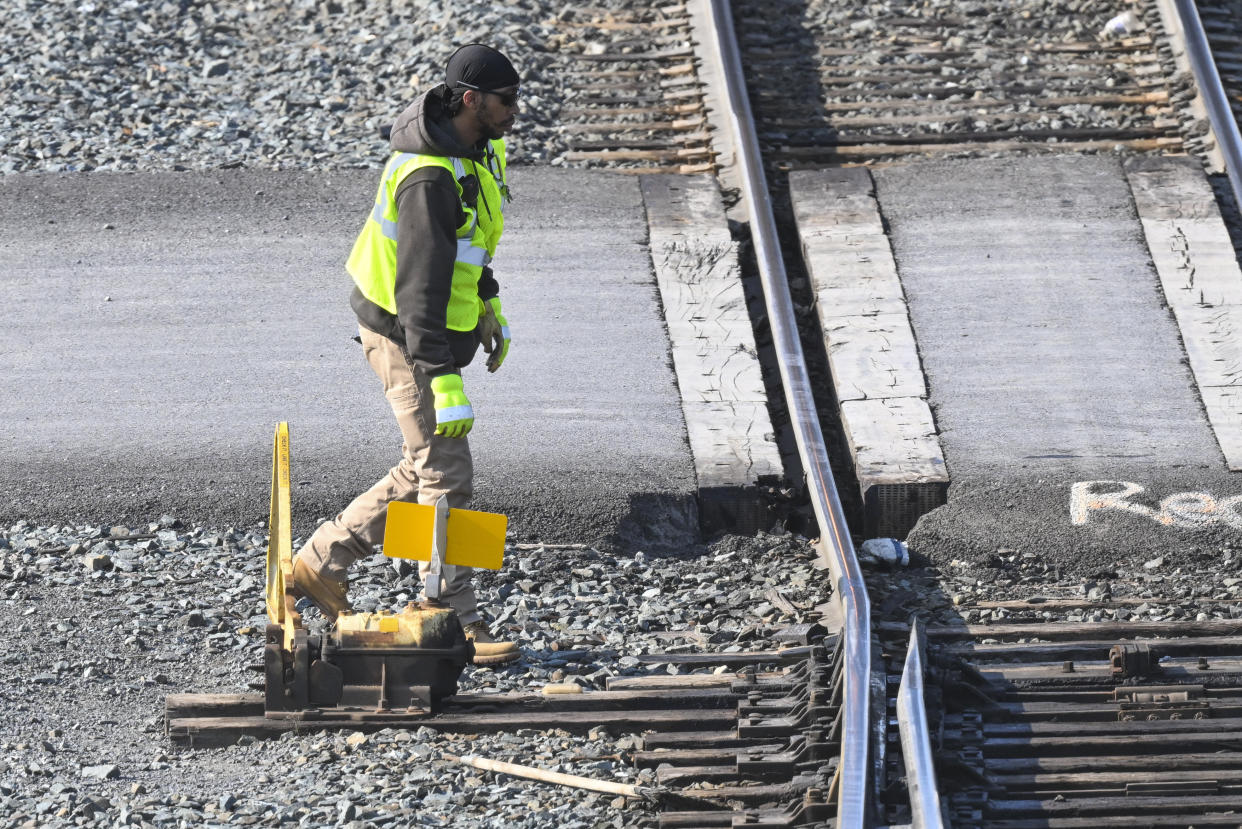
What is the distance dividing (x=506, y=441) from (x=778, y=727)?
2.67m

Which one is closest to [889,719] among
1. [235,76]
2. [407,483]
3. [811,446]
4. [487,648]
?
[487,648]

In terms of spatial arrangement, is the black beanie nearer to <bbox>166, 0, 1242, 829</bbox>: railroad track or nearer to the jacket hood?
the jacket hood

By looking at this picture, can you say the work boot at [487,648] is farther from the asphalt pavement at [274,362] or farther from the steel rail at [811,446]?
the steel rail at [811,446]

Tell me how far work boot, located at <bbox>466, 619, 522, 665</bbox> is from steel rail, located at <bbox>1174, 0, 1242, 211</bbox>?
5236 millimetres

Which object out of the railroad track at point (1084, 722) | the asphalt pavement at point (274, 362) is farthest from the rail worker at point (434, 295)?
the railroad track at point (1084, 722)

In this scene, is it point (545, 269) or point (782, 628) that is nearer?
point (782, 628)

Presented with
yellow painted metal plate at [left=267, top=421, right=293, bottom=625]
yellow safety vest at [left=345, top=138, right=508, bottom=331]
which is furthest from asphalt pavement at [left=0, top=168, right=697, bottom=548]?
yellow safety vest at [left=345, top=138, right=508, bottom=331]

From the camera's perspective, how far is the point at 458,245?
20.1ft

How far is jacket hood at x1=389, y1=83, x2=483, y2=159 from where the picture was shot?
599 centimetres

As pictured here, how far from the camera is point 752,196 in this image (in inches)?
387

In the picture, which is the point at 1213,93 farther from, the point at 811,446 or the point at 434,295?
the point at 434,295

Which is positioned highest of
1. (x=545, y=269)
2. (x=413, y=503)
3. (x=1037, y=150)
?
(x=1037, y=150)

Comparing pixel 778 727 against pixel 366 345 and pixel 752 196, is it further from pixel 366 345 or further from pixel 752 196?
pixel 752 196

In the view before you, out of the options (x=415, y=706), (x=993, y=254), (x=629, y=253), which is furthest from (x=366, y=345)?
(x=993, y=254)
